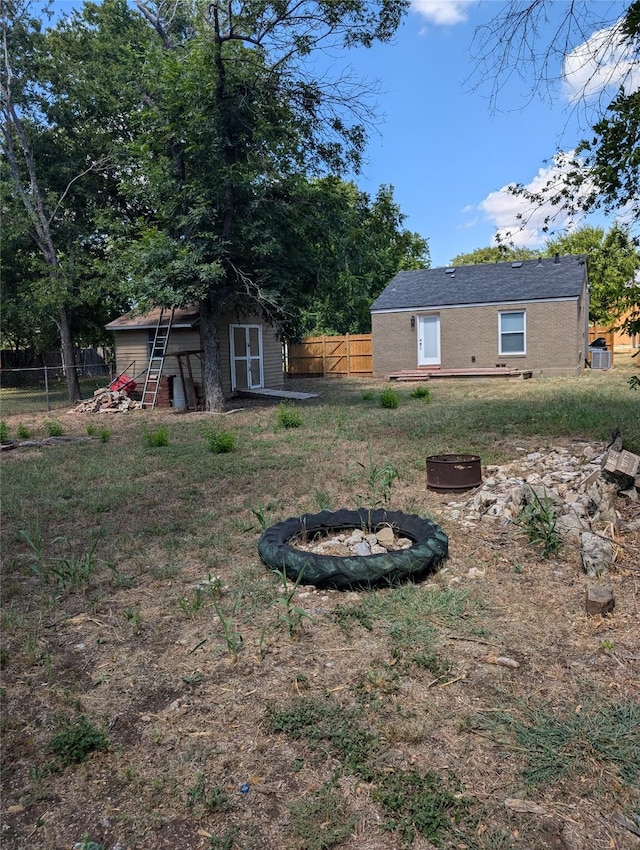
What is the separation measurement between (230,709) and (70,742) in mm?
637

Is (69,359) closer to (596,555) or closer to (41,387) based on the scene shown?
(41,387)

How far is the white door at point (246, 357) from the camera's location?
A: 16.6m

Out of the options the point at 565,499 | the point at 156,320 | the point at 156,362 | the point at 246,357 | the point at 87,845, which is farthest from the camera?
the point at 246,357

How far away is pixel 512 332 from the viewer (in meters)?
20.1

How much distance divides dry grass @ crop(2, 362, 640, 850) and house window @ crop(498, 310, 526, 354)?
16.3 m

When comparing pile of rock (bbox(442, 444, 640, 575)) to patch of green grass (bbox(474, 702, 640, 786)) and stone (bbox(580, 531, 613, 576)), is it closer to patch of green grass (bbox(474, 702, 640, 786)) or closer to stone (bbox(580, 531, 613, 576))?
stone (bbox(580, 531, 613, 576))

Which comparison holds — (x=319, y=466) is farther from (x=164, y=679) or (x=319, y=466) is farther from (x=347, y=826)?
(x=347, y=826)

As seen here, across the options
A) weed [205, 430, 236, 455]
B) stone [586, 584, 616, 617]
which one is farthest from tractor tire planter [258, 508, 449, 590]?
weed [205, 430, 236, 455]

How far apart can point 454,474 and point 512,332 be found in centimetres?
1582

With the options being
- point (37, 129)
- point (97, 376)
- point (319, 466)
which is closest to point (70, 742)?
point (319, 466)

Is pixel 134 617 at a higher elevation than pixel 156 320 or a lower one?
lower

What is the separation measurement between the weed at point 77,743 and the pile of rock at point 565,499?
2.94m

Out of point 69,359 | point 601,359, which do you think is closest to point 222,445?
point 69,359

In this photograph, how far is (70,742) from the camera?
230cm
